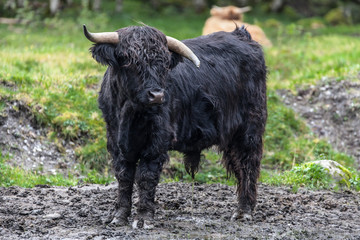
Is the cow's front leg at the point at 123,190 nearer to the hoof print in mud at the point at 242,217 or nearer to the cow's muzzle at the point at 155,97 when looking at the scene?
the cow's muzzle at the point at 155,97

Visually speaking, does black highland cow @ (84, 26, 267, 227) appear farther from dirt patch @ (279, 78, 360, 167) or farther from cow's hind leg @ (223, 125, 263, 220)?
dirt patch @ (279, 78, 360, 167)

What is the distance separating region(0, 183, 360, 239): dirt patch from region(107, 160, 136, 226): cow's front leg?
7.4 inches

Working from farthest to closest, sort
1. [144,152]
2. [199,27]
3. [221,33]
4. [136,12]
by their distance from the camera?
[136,12] → [199,27] → [221,33] → [144,152]

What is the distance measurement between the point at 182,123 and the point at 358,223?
2407mm

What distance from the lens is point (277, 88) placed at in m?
12.5

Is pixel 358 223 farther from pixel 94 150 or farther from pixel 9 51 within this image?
pixel 9 51

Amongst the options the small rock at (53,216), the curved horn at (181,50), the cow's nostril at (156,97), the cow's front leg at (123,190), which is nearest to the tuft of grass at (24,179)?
the small rock at (53,216)

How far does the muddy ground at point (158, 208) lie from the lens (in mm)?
5801

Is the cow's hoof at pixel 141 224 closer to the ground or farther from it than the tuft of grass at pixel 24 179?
farther from it

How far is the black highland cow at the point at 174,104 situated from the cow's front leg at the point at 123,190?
0.04ft

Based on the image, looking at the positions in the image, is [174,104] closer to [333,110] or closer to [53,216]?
[53,216]

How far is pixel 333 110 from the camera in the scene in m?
11.6

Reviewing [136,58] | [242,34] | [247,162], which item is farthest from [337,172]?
[136,58]

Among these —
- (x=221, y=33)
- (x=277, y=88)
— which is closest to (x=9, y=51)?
(x=277, y=88)
